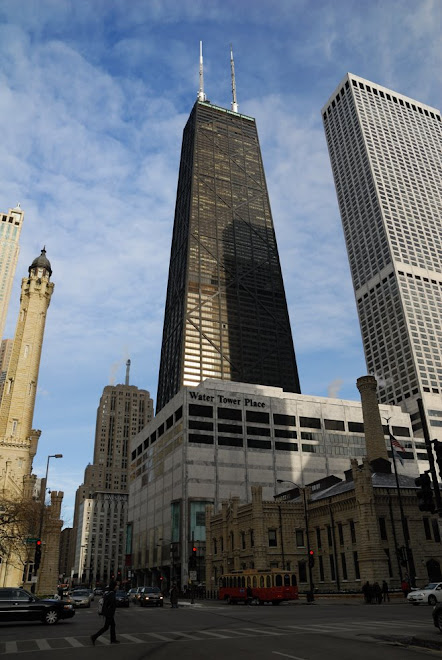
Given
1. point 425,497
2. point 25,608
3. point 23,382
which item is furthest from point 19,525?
point 425,497

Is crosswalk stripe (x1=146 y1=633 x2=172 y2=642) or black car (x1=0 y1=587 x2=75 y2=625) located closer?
crosswalk stripe (x1=146 y1=633 x2=172 y2=642)

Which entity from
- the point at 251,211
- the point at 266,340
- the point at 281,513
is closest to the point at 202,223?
the point at 251,211

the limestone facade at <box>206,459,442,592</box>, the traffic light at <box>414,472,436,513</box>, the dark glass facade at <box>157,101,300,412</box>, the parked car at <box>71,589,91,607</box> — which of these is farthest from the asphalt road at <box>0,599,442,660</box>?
the dark glass facade at <box>157,101,300,412</box>

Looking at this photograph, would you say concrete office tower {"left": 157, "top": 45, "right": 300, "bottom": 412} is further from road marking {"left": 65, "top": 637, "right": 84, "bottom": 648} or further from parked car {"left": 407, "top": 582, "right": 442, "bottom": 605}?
road marking {"left": 65, "top": 637, "right": 84, "bottom": 648}

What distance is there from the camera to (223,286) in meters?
167

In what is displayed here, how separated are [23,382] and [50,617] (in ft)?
195

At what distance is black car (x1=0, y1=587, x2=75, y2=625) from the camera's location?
73.0 ft

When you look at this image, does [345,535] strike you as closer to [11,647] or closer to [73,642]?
[73,642]

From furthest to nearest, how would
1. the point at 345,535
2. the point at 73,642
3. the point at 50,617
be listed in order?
the point at 345,535 → the point at 50,617 → the point at 73,642

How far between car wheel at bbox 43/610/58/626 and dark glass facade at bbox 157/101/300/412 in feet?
403

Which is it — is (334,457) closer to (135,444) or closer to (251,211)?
(135,444)

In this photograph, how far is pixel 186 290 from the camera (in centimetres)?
15912

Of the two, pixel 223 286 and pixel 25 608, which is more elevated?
pixel 223 286

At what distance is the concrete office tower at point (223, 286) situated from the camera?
156m
